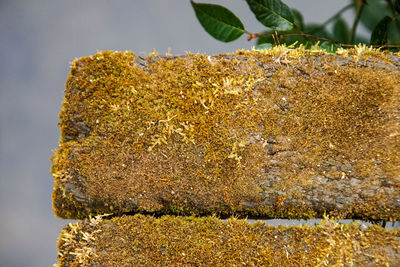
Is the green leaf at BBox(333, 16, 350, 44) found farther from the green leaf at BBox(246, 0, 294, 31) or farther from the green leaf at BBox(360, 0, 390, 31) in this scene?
the green leaf at BBox(246, 0, 294, 31)

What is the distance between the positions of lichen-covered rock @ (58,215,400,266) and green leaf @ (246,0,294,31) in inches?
37.7

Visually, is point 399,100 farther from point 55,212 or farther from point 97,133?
point 55,212

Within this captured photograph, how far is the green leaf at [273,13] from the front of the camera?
1465mm

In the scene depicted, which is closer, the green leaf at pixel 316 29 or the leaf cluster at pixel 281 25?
the leaf cluster at pixel 281 25

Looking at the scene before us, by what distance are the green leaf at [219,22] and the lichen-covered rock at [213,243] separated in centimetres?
86

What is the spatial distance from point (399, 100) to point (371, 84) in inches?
4.6

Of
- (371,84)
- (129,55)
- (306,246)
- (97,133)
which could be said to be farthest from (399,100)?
(97,133)

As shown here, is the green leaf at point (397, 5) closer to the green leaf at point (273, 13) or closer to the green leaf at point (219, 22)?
the green leaf at point (273, 13)

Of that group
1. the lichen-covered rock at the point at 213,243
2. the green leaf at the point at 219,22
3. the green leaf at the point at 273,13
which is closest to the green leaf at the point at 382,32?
the green leaf at the point at 273,13

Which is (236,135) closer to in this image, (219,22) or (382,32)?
(219,22)

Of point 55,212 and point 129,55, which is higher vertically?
point 129,55

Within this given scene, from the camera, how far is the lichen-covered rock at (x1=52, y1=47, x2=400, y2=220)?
1.14 m

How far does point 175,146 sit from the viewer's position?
1181 mm

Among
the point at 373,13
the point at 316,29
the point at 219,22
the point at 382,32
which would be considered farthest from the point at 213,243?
the point at 373,13
